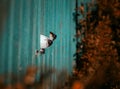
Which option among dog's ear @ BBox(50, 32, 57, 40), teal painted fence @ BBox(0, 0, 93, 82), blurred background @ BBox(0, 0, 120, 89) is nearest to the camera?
teal painted fence @ BBox(0, 0, 93, 82)

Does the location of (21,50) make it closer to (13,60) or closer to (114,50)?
(13,60)

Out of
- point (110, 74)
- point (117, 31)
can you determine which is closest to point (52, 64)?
point (110, 74)

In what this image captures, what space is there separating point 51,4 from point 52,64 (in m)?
0.86

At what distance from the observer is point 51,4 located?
4.35 meters

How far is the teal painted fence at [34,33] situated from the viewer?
135 inches

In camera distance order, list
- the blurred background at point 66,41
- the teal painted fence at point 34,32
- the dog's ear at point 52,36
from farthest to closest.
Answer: the dog's ear at point 52,36, the blurred background at point 66,41, the teal painted fence at point 34,32

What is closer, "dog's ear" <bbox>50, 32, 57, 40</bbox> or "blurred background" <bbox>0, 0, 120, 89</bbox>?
"blurred background" <bbox>0, 0, 120, 89</bbox>

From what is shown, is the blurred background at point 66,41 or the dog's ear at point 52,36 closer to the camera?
the blurred background at point 66,41

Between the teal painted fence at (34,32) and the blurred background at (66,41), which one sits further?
the blurred background at (66,41)

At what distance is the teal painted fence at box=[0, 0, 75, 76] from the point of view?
344 centimetres

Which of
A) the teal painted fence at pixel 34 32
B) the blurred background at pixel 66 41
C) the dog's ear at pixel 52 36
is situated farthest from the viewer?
the dog's ear at pixel 52 36

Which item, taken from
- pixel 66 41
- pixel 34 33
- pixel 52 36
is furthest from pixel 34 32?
pixel 66 41

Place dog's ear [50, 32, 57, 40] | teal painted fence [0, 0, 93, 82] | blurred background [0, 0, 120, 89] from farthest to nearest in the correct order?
dog's ear [50, 32, 57, 40] < blurred background [0, 0, 120, 89] < teal painted fence [0, 0, 93, 82]

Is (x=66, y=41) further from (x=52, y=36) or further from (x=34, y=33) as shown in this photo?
(x=34, y=33)
